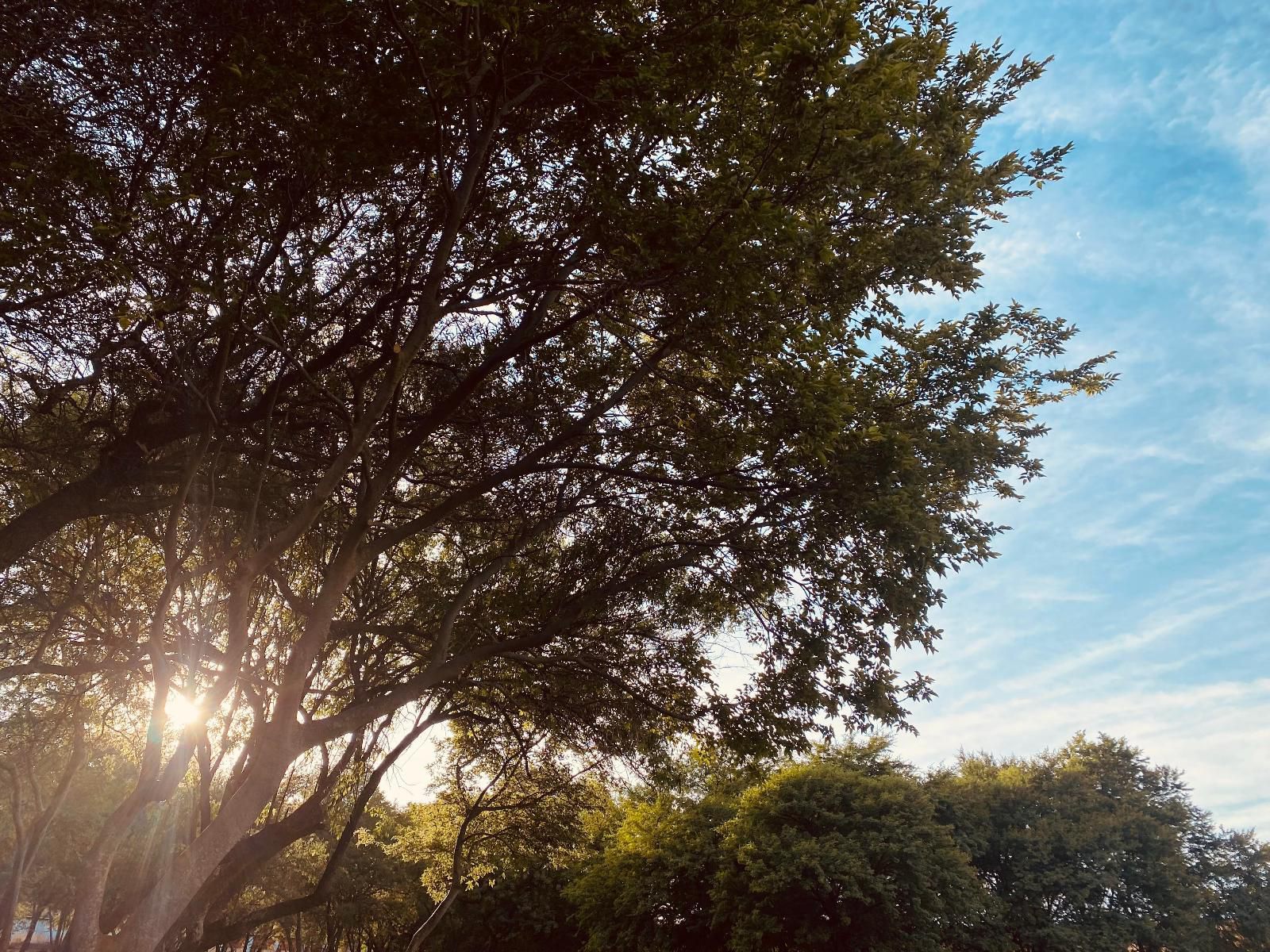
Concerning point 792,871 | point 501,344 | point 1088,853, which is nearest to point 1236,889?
point 1088,853

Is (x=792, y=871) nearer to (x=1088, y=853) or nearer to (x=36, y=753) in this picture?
(x=1088, y=853)

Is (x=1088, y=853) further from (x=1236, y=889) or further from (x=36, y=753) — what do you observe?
(x=36, y=753)

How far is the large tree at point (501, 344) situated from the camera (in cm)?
633

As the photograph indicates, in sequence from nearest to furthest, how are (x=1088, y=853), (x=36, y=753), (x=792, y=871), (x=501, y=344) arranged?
(x=501, y=344) < (x=36, y=753) < (x=792, y=871) < (x=1088, y=853)

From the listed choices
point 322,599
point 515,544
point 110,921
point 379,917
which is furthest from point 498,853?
point 379,917

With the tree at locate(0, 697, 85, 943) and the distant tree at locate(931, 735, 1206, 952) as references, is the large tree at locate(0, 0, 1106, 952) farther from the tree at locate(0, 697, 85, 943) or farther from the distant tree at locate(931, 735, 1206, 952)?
the distant tree at locate(931, 735, 1206, 952)

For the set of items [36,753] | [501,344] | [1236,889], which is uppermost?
[501,344]

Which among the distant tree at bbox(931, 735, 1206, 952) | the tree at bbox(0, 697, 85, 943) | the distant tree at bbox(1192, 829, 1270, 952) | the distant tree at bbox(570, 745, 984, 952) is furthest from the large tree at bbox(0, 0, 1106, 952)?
the distant tree at bbox(1192, 829, 1270, 952)

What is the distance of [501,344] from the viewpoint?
935 centimetres

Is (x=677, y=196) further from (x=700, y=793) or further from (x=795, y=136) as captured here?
(x=700, y=793)

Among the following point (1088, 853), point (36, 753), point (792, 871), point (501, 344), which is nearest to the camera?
point (501, 344)

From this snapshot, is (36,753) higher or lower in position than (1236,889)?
higher

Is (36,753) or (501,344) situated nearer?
(501,344)

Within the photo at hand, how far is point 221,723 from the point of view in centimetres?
1395
